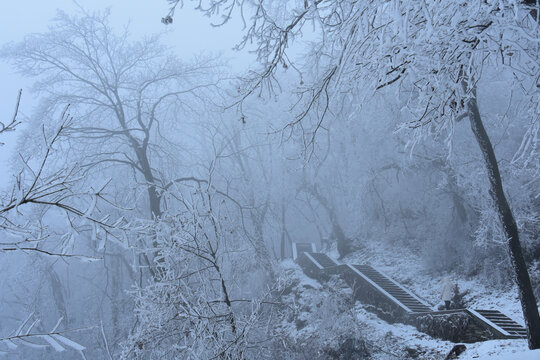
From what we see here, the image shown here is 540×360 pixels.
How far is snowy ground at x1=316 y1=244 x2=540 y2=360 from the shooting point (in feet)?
28.3

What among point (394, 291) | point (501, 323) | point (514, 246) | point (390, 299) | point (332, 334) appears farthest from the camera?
point (394, 291)

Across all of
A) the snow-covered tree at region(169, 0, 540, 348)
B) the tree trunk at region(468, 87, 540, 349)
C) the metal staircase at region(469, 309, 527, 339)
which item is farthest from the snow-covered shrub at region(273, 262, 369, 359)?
the snow-covered tree at region(169, 0, 540, 348)

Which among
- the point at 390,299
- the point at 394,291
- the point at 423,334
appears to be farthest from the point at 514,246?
the point at 394,291

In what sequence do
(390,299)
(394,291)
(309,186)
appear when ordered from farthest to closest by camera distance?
1. (309,186)
2. (394,291)
3. (390,299)

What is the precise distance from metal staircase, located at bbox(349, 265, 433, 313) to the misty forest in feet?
0.41

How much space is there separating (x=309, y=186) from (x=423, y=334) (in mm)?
13334

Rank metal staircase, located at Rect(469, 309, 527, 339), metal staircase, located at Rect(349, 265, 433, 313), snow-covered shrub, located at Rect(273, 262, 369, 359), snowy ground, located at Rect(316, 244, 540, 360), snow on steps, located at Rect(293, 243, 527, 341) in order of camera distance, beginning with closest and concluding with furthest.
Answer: snowy ground, located at Rect(316, 244, 540, 360)
metal staircase, located at Rect(469, 309, 527, 339)
snow on steps, located at Rect(293, 243, 527, 341)
snow-covered shrub, located at Rect(273, 262, 369, 359)
metal staircase, located at Rect(349, 265, 433, 313)

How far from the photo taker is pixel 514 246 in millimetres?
7859

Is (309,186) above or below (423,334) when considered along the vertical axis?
above

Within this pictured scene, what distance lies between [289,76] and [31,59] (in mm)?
21795

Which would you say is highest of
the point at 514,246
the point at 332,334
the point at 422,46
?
the point at 422,46

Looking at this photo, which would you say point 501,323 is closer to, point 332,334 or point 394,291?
point 332,334

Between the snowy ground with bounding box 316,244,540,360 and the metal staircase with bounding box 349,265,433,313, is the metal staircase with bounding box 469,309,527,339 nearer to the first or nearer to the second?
the snowy ground with bounding box 316,244,540,360

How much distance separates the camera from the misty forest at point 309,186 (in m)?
2.91
